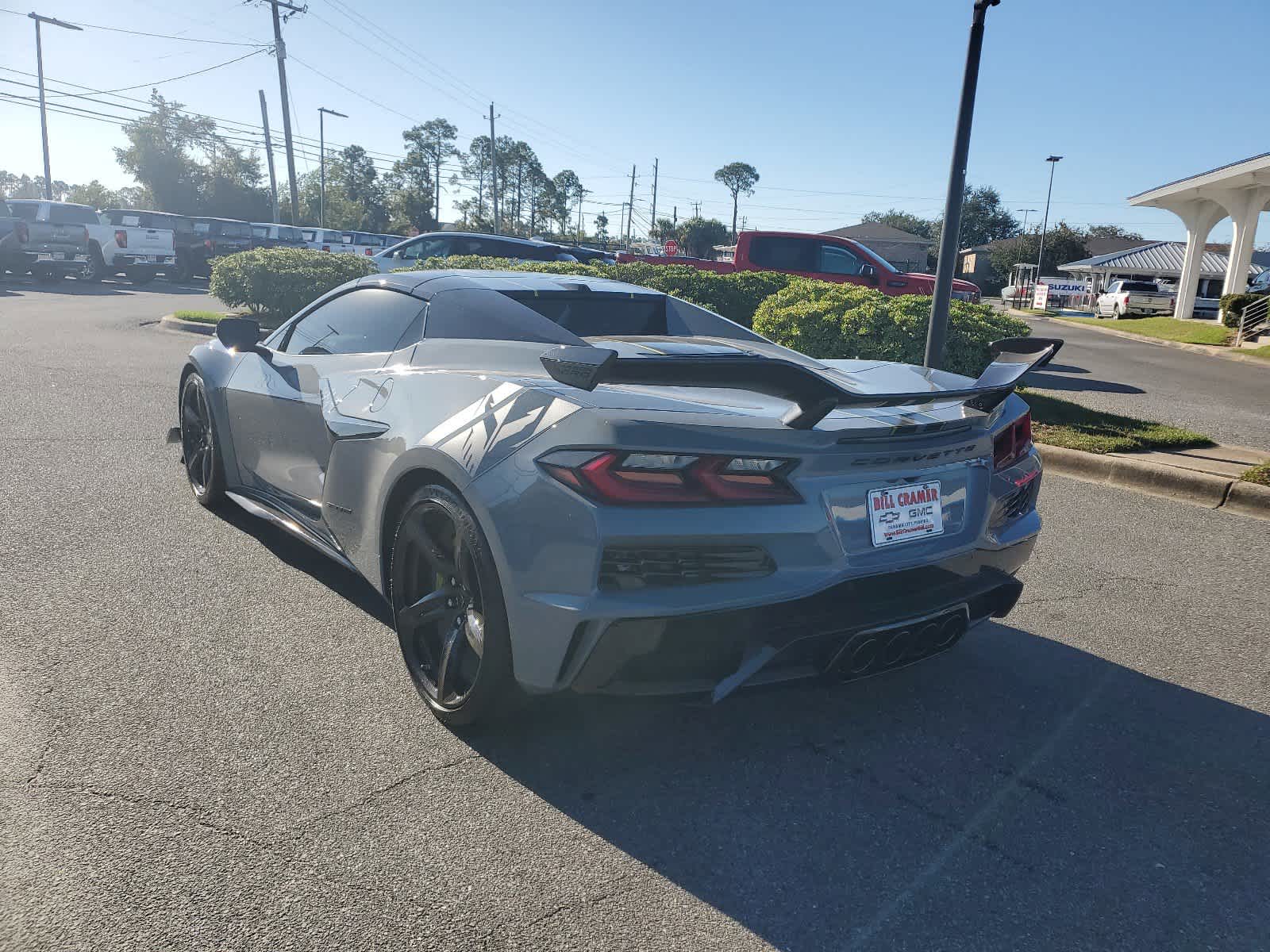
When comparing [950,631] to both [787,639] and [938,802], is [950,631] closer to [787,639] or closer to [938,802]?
[938,802]

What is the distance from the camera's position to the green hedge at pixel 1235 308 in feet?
88.2

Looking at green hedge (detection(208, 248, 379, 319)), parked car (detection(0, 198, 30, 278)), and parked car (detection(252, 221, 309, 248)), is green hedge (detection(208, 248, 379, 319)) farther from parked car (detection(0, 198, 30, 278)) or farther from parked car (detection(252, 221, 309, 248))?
parked car (detection(252, 221, 309, 248))

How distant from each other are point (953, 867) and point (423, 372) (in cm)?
226

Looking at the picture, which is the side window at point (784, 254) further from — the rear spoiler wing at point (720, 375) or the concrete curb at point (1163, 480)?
the rear spoiler wing at point (720, 375)

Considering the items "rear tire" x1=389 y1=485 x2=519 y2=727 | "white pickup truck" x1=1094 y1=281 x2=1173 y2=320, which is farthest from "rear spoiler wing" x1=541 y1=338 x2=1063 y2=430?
"white pickup truck" x1=1094 y1=281 x2=1173 y2=320

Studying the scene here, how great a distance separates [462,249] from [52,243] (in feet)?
37.0

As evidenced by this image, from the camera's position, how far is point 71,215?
24.8 metres

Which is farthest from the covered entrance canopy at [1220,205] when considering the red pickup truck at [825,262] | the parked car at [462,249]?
the parked car at [462,249]

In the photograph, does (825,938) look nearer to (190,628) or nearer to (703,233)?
(190,628)

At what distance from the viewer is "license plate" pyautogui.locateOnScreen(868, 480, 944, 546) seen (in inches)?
109

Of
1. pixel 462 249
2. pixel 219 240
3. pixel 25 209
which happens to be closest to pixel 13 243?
pixel 25 209

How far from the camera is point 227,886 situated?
2.32 metres

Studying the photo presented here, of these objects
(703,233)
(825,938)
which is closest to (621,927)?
(825,938)

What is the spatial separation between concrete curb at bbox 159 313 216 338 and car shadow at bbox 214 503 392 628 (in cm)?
1004
